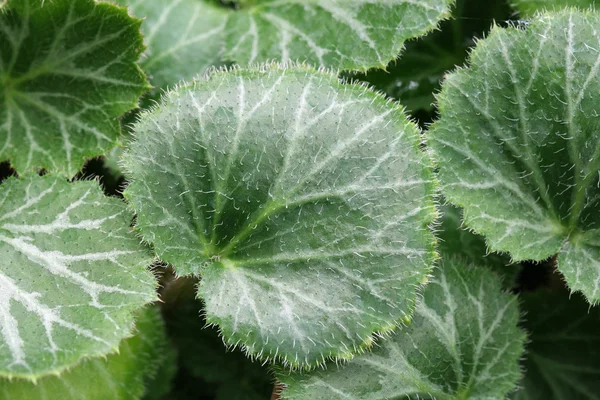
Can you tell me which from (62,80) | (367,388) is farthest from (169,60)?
(367,388)

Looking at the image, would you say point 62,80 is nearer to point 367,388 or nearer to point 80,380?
point 80,380

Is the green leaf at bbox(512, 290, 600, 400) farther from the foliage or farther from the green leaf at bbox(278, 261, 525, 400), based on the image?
the green leaf at bbox(278, 261, 525, 400)

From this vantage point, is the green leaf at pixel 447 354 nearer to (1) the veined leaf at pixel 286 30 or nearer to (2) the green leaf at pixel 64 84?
(1) the veined leaf at pixel 286 30

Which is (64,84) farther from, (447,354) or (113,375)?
(447,354)

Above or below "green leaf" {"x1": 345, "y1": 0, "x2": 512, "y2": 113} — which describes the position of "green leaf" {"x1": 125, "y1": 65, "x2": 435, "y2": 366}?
below

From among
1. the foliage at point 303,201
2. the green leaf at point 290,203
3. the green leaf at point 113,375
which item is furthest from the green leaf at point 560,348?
the green leaf at point 113,375

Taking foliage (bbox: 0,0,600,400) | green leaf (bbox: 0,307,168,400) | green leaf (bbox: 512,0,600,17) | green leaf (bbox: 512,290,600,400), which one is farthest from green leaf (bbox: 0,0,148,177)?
green leaf (bbox: 512,290,600,400)

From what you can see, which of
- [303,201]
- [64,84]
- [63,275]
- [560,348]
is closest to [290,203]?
[303,201]
